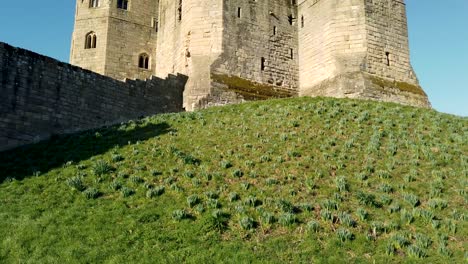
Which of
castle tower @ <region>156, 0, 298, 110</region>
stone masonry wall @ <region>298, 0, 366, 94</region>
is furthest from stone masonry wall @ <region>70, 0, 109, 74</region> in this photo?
stone masonry wall @ <region>298, 0, 366, 94</region>

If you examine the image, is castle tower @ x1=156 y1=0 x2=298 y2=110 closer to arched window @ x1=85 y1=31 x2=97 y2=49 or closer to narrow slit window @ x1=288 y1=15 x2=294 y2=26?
narrow slit window @ x1=288 y1=15 x2=294 y2=26

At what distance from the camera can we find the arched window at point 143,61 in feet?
102

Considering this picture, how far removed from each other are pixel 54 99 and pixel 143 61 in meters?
13.5

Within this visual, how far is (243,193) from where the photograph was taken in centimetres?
1166

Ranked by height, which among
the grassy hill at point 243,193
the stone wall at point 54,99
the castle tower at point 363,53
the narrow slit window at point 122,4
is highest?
the narrow slit window at point 122,4

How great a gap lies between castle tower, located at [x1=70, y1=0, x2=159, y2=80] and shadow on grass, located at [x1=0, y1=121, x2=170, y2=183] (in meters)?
13.1

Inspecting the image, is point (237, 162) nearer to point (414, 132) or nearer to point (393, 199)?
point (393, 199)

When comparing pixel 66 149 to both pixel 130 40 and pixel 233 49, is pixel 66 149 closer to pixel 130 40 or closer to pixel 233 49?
pixel 233 49

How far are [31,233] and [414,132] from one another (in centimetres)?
1298

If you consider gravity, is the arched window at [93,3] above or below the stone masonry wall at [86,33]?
above

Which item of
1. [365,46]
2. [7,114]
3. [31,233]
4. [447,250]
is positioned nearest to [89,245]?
[31,233]

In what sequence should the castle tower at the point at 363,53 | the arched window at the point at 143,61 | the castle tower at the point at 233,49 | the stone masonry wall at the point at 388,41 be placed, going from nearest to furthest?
the castle tower at the point at 363,53 < the castle tower at the point at 233,49 < the stone masonry wall at the point at 388,41 < the arched window at the point at 143,61

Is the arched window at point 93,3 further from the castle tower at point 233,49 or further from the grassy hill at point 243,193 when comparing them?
the grassy hill at point 243,193

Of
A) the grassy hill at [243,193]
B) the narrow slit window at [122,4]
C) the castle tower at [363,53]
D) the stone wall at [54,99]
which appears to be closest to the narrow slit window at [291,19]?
the castle tower at [363,53]
